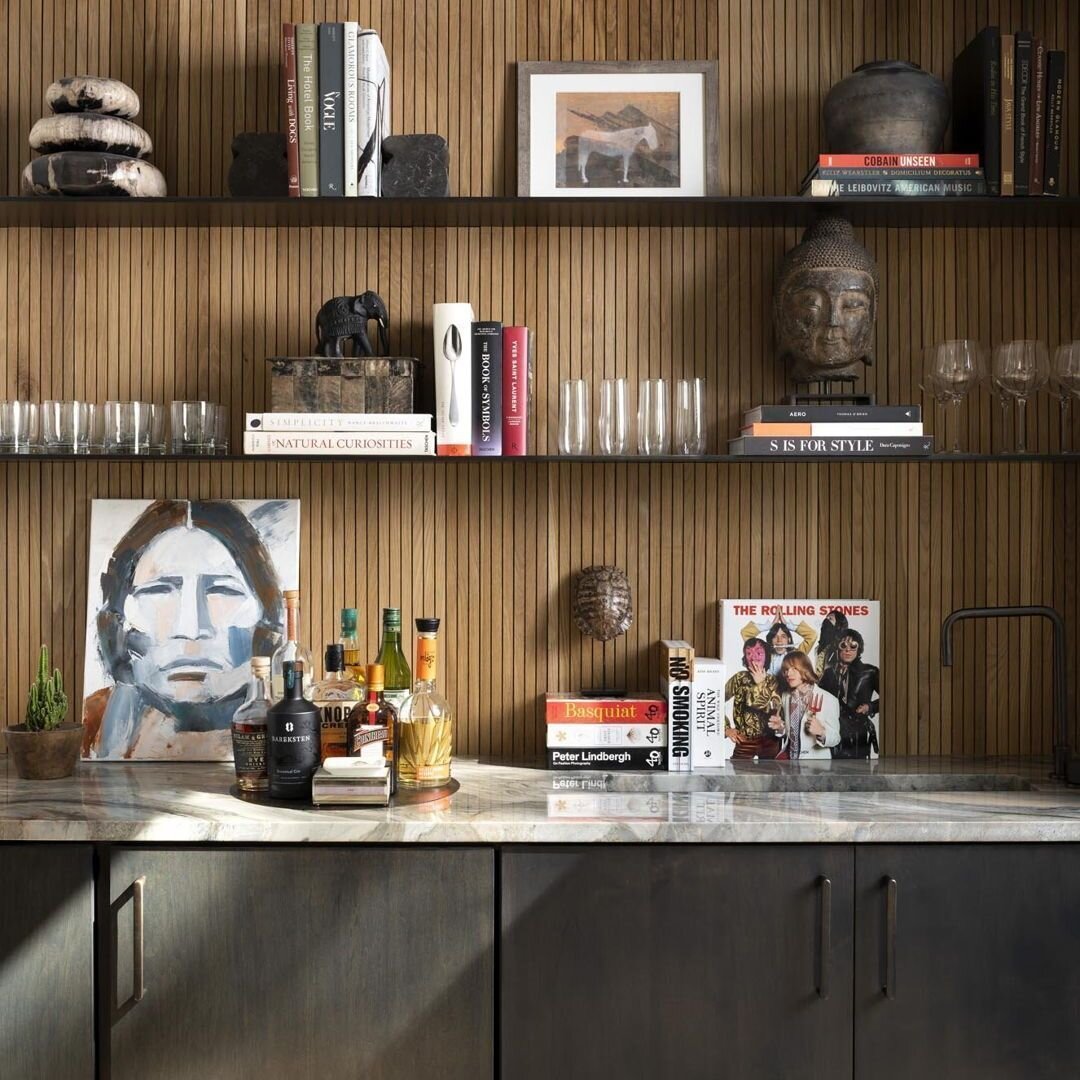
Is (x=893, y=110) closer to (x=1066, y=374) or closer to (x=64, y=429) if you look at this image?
(x=1066, y=374)

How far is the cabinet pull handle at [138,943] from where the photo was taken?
181 centimetres

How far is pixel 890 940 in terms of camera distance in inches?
71.8

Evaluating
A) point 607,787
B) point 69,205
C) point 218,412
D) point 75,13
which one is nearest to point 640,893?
point 607,787

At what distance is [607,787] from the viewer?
82.3 inches

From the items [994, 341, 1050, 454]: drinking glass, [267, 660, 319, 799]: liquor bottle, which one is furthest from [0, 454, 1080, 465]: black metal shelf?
[267, 660, 319, 799]: liquor bottle

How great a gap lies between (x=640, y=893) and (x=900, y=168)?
1.46 meters

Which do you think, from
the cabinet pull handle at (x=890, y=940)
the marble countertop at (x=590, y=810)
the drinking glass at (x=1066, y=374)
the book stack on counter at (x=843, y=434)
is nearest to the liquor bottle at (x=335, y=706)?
the marble countertop at (x=590, y=810)

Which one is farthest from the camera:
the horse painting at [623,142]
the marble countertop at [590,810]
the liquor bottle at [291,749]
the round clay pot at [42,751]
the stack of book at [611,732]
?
the horse painting at [623,142]

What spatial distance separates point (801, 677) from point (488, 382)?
36.3 inches

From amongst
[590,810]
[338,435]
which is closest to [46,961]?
[590,810]

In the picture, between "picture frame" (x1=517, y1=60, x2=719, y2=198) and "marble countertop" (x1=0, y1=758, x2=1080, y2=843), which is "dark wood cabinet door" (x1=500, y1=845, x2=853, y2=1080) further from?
"picture frame" (x1=517, y1=60, x2=719, y2=198)

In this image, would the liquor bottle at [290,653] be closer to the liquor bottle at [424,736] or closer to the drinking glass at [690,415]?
the liquor bottle at [424,736]

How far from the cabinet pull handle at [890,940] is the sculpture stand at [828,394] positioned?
36.4 inches

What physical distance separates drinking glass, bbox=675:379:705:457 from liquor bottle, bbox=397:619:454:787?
65cm
